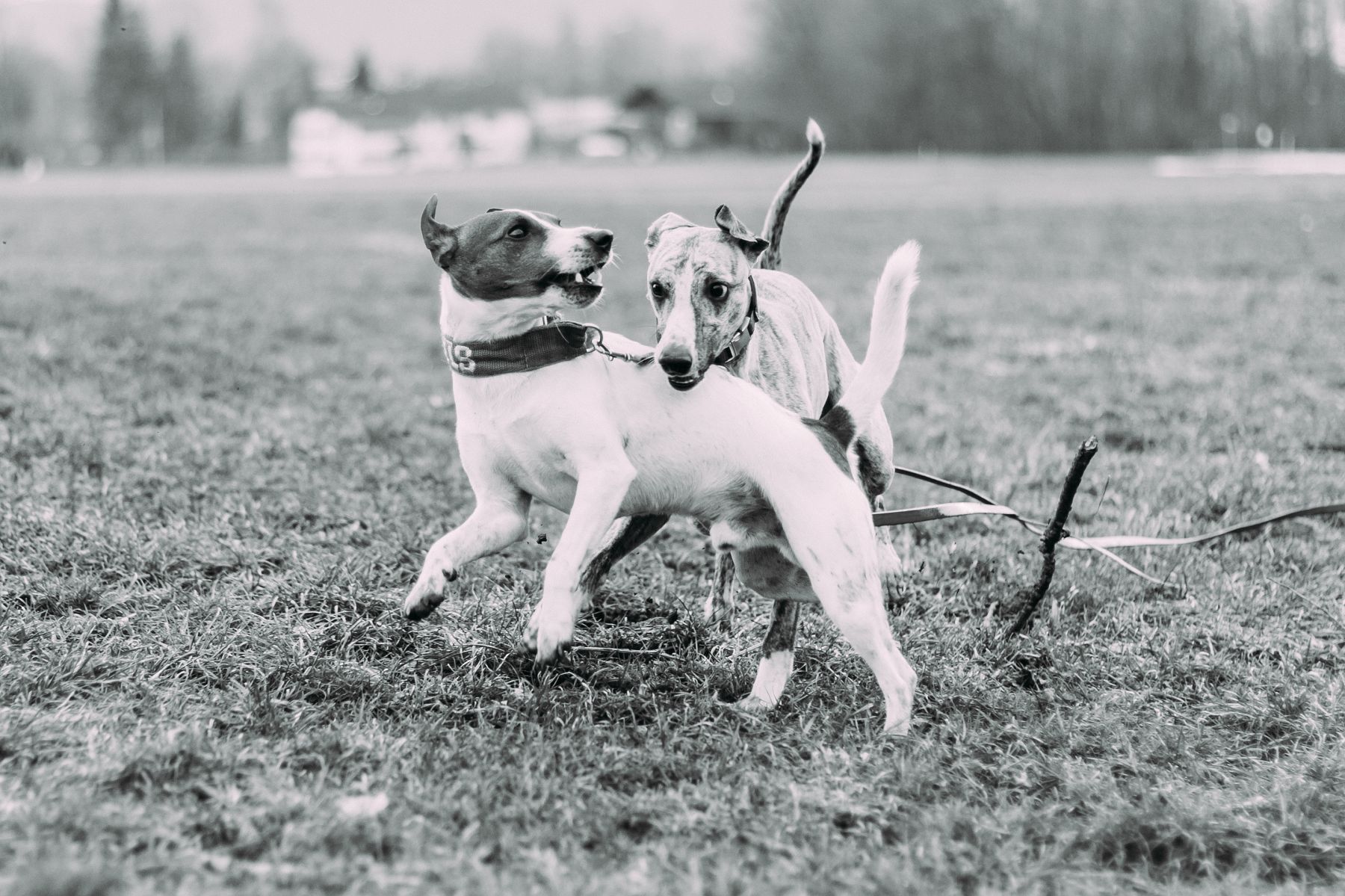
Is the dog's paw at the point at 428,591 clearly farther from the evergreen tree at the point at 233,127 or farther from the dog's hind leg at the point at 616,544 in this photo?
the evergreen tree at the point at 233,127

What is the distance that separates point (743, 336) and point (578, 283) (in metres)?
0.71

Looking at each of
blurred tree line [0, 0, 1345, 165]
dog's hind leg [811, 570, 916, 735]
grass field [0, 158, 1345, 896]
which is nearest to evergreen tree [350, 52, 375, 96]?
blurred tree line [0, 0, 1345, 165]

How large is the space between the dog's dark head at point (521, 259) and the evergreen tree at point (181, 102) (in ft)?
241

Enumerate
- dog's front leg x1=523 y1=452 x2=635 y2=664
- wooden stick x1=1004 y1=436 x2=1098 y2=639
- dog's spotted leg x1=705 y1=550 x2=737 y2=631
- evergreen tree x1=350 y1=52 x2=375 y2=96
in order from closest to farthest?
1. dog's front leg x1=523 y1=452 x2=635 y2=664
2. wooden stick x1=1004 y1=436 x2=1098 y2=639
3. dog's spotted leg x1=705 y1=550 x2=737 y2=631
4. evergreen tree x1=350 y1=52 x2=375 y2=96

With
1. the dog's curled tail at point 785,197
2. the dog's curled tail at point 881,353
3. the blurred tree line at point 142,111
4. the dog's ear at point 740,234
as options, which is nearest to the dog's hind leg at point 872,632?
the dog's curled tail at point 881,353

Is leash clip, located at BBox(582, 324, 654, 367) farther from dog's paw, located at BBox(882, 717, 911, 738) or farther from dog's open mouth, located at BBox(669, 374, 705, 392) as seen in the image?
dog's paw, located at BBox(882, 717, 911, 738)

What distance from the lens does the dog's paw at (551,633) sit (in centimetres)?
339

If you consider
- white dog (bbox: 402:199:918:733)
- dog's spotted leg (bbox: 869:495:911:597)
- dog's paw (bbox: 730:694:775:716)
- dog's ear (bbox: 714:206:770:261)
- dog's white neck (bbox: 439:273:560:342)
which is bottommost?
dog's paw (bbox: 730:694:775:716)

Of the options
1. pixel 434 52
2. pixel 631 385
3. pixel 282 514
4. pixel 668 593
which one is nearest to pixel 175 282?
pixel 282 514

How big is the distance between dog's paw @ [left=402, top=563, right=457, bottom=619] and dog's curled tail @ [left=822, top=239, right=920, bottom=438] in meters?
1.17

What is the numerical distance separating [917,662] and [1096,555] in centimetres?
138

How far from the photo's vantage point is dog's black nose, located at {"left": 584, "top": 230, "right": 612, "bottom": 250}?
363cm

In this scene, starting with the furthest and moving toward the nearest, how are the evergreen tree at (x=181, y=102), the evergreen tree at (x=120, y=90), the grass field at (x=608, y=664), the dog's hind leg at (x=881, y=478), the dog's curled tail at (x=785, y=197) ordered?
the evergreen tree at (x=181, y=102) < the evergreen tree at (x=120, y=90) < the dog's curled tail at (x=785, y=197) < the dog's hind leg at (x=881, y=478) < the grass field at (x=608, y=664)

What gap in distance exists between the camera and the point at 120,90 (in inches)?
2741
